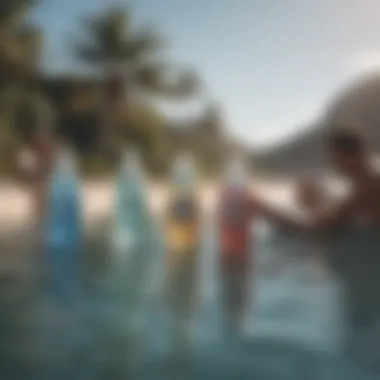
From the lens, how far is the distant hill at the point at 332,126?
0.74 m

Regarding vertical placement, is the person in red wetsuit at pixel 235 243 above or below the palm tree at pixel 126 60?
below

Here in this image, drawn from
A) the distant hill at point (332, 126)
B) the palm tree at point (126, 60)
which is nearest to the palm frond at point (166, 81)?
the palm tree at point (126, 60)

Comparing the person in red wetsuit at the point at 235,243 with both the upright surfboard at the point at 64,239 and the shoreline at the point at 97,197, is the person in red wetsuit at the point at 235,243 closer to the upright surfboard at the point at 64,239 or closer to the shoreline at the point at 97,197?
the shoreline at the point at 97,197

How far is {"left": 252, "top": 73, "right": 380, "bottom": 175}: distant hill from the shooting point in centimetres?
74

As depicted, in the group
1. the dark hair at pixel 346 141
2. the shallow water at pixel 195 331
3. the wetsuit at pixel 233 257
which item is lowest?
the shallow water at pixel 195 331

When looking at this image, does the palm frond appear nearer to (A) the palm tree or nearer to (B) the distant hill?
(A) the palm tree

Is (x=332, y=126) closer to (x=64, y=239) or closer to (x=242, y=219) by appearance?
(x=242, y=219)

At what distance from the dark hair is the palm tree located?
5.7 inches

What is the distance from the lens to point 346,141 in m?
0.74

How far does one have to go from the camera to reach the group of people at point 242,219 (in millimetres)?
742

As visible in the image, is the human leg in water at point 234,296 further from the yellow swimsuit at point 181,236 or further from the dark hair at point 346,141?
the dark hair at point 346,141

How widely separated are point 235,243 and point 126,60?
21 cm

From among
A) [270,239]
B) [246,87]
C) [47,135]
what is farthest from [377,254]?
[47,135]

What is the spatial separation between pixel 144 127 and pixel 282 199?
16cm
